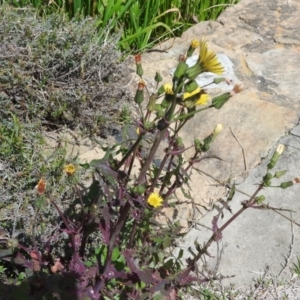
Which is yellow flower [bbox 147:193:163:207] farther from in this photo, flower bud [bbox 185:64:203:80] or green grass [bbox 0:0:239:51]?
green grass [bbox 0:0:239:51]

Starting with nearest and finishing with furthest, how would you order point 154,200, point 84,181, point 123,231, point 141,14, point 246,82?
point 154,200, point 123,231, point 84,181, point 246,82, point 141,14

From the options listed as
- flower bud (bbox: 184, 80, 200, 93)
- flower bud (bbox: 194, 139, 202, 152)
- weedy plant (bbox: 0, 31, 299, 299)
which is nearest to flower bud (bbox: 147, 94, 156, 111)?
weedy plant (bbox: 0, 31, 299, 299)

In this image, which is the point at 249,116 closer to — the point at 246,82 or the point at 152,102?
the point at 246,82

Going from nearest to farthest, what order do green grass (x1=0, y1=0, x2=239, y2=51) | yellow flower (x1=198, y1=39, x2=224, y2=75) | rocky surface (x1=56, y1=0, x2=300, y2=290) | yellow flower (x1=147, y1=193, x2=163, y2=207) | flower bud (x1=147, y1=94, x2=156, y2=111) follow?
yellow flower (x1=198, y1=39, x2=224, y2=75), flower bud (x1=147, y1=94, x2=156, y2=111), yellow flower (x1=147, y1=193, x2=163, y2=207), rocky surface (x1=56, y1=0, x2=300, y2=290), green grass (x1=0, y1=0, x2=239, y2=51)

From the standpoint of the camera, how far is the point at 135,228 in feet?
6.34

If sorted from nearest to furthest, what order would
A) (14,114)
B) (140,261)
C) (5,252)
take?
(5,252) → (140,261) → (14,114)

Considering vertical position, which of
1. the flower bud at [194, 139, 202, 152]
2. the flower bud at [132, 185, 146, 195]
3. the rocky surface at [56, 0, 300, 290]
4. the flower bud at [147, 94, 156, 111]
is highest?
the flower bud at [147, 94, 156, 111]

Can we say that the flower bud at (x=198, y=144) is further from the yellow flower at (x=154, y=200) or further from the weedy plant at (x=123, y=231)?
the yellow flower at (x=154, y=200)

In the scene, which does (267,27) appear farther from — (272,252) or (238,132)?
(272,252)

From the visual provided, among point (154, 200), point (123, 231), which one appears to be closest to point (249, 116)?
point (123, 231)

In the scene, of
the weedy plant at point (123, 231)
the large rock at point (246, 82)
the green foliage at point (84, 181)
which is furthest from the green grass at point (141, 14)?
the weedy plant at point (123, 231)

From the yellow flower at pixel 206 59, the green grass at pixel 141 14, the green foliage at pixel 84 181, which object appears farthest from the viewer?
the green grass at pixel 141 14

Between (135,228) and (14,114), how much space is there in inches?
37.2

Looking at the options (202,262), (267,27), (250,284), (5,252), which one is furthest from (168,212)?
(267,27)
